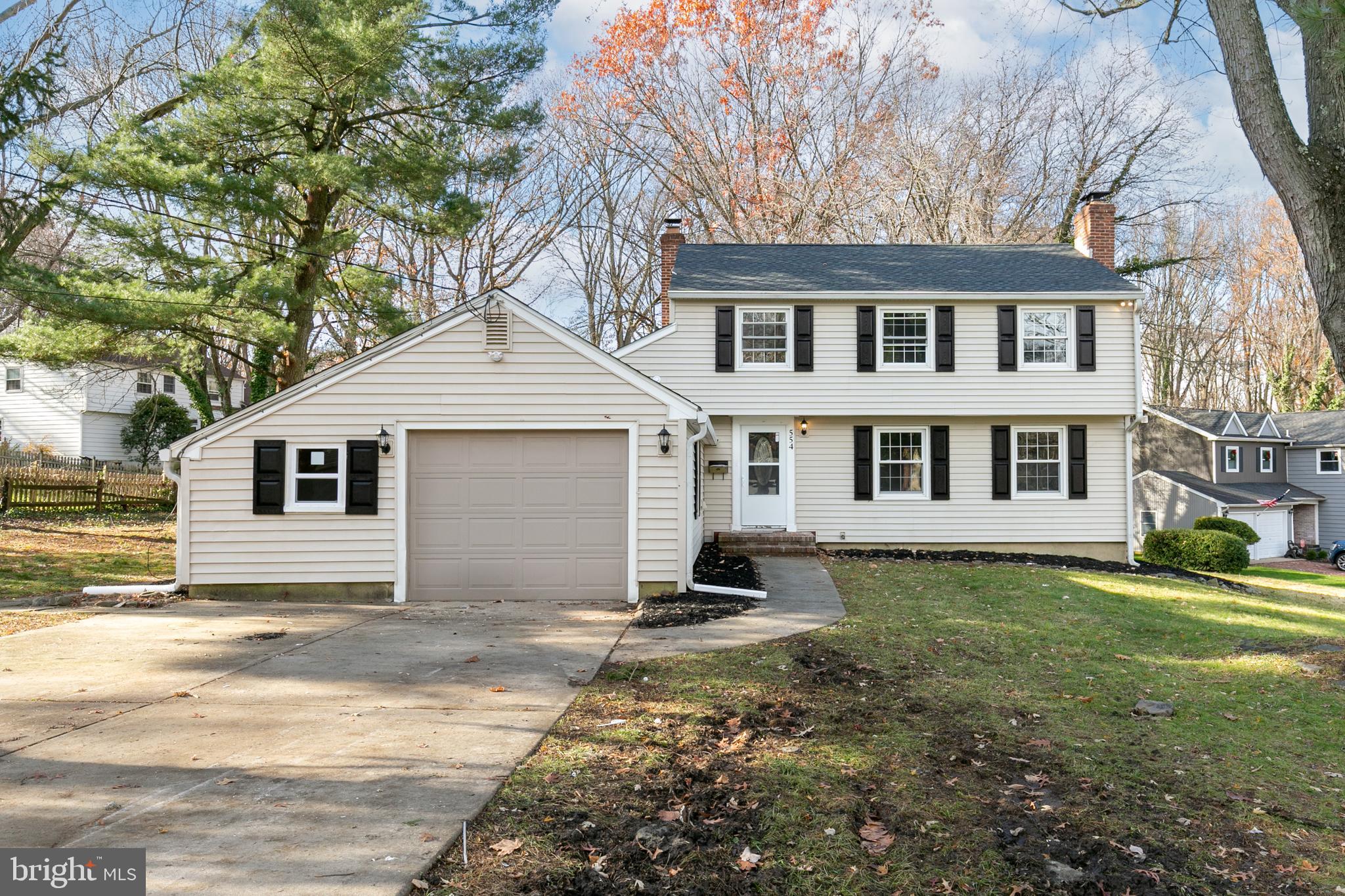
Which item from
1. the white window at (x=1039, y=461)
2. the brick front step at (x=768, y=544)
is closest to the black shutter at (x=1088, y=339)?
the white window at (x=1039, y=461)

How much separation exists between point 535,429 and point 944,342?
928 centimetres

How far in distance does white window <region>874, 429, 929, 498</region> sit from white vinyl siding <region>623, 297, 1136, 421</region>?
76 centimetres

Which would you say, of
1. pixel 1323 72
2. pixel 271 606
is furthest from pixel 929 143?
pixel 271 606

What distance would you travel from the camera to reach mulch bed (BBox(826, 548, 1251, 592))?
48.1 ft

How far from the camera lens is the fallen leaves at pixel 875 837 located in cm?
353

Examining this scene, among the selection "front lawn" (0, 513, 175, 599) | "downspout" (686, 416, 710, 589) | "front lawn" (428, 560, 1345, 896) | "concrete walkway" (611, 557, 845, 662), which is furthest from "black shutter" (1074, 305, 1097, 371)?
"front lawn" (0, 513, 175, 599)

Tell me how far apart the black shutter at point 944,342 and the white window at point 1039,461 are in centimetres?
210

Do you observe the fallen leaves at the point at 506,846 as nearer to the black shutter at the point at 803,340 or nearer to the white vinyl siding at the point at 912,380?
the white vinyl siding at the point at 912,380

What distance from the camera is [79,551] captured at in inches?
583

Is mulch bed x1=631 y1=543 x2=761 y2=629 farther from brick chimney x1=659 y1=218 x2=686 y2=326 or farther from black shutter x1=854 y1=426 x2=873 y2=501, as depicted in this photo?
brick chimney x1=659 y1=218 x2=686 y2=326

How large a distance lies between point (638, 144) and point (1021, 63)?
1278cm

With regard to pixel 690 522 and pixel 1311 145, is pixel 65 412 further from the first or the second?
pixel 1311 145

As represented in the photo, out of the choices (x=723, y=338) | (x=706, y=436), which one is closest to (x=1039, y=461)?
(x=723, y=338)

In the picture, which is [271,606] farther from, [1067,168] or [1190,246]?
[1190,246]
